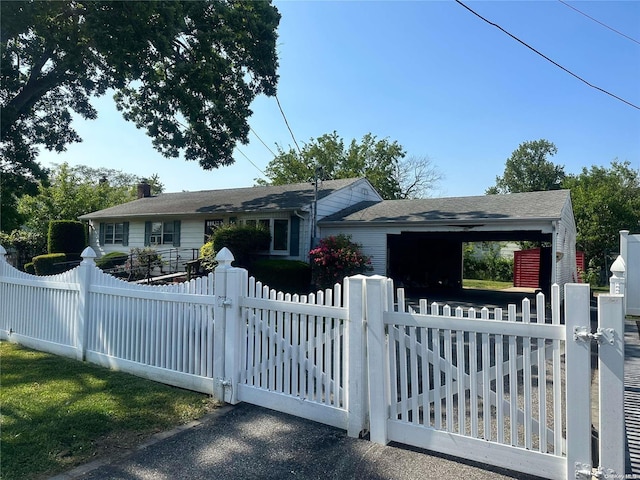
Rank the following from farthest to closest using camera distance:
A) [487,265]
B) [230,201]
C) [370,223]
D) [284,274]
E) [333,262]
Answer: [487,265]
[230,201]
[370,223]
[333,262]
[284,274]

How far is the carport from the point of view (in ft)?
40.2

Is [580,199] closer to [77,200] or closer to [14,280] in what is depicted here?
[14,280]

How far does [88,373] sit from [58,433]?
5.94ft

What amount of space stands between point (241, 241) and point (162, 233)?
6373 millimetres

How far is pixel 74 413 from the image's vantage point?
3.82 meters

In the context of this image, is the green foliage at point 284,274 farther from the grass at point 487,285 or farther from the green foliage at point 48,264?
the grass at point 487,285

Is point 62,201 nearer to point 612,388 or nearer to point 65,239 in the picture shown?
point 65,239

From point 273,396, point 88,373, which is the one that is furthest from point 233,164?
point 273,396

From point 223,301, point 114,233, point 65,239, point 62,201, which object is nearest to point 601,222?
point 223,301

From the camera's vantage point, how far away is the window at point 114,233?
20.9 meters

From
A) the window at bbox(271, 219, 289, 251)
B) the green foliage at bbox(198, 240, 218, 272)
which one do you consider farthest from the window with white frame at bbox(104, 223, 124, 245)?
the window at bbox(271, 219, 289, 251)

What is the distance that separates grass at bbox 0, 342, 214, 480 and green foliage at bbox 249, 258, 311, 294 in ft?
27.9

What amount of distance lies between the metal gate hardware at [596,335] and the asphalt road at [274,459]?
1058 mm

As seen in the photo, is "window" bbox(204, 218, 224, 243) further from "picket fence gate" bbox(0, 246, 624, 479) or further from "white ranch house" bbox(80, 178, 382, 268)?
"picket fence gate" bbox(0, 246, 624, 479)
